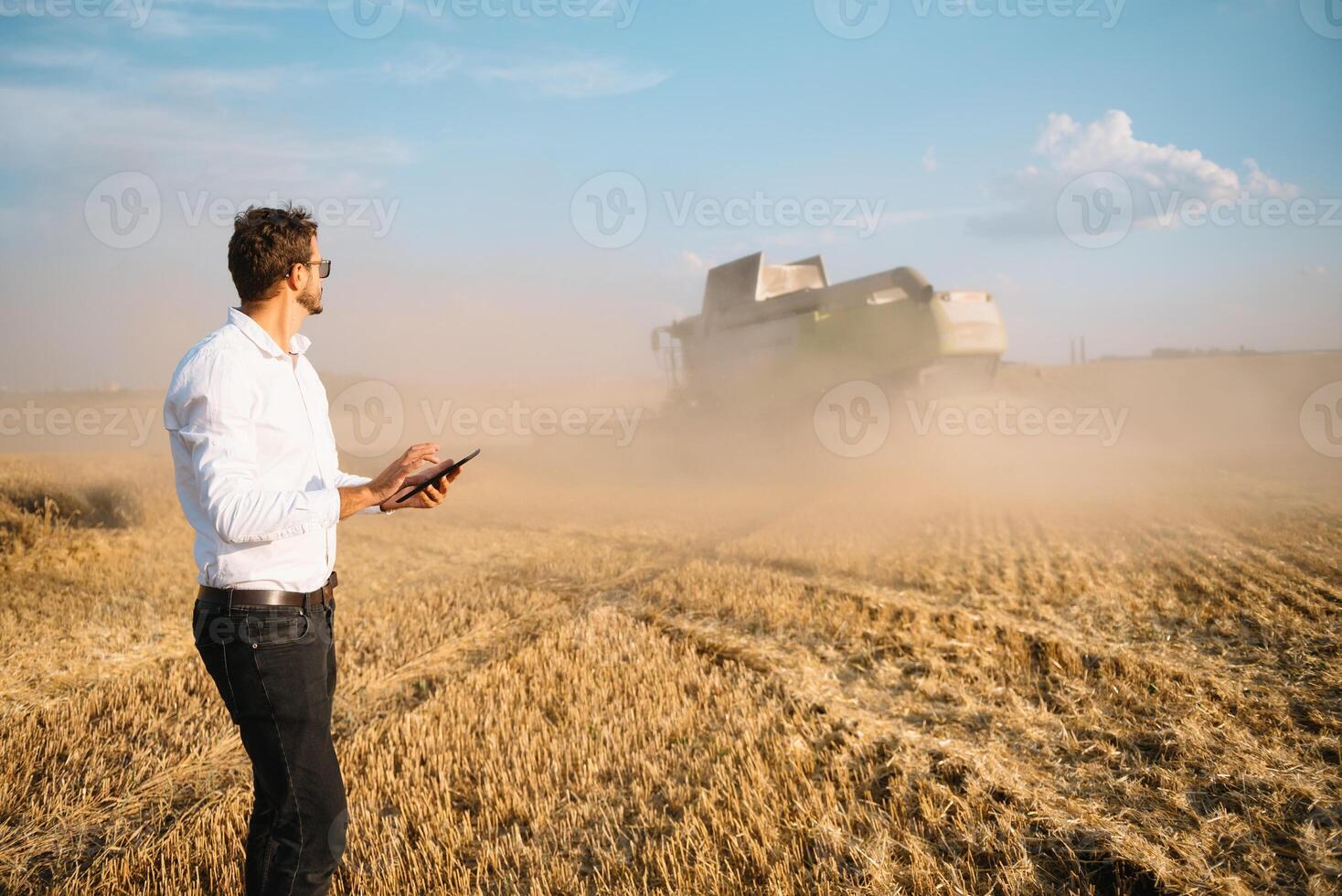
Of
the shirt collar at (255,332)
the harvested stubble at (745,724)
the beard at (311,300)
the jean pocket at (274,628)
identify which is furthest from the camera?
the harvested stubble at (745,724)

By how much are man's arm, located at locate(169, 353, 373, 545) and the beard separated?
0.41 metres

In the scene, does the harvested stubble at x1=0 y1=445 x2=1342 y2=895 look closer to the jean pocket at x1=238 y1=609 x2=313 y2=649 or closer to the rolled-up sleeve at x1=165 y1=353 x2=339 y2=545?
the jean pocket at x1=238 y1=609 x2=313 y2=649

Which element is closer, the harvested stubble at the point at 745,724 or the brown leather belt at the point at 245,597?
the brown leather belt at the point at 245,597

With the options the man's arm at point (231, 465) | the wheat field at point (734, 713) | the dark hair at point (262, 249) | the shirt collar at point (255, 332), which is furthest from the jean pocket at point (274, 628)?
the wheat field at point (734, 713)

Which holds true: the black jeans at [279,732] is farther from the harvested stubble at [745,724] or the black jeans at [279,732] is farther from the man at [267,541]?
the harvested stubble at [745,724]

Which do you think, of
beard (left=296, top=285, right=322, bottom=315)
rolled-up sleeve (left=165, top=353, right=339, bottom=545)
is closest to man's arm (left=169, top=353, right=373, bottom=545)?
rolled-up sleeve (left=165, top=353, right=339, bottom=545)

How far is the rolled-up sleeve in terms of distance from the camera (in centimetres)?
161

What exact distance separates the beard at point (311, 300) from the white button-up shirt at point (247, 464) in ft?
0.64

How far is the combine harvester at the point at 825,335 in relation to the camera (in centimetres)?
1130

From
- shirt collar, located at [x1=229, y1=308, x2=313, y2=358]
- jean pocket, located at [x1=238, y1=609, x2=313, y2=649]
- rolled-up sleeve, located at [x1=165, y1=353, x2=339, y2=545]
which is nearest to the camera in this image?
rolled-up sleeve, located at [x1=165, y1=353, x2=339, y2=545]

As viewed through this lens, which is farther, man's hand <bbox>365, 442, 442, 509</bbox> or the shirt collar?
man's hand <bbox>365, 442, 442, 509</bbox>

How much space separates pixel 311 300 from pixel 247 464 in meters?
0.63

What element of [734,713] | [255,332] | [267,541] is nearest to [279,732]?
[267,541]

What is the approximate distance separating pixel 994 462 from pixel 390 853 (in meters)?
13.6
